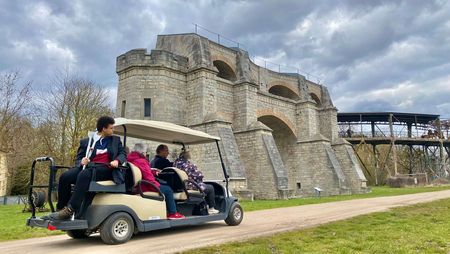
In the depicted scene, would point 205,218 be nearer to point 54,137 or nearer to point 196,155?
point 196,155

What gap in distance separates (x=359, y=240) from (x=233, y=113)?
17527 millimetres

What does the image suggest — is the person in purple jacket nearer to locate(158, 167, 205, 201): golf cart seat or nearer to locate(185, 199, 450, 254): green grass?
locate(158, 167, 205, 201): golf cart seat

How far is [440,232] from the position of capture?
6176 mm

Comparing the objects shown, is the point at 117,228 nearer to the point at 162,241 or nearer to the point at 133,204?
the point at 133,204

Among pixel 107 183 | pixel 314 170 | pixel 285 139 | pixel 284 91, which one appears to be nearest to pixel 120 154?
pixel 107 183

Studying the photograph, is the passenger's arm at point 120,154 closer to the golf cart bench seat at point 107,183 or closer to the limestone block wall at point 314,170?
the golf cart bench seat at point 107,183

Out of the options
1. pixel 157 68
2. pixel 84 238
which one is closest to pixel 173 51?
pixel 157 68

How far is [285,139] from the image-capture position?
93.4 ft

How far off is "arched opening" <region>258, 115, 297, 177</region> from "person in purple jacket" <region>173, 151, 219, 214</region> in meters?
20.1

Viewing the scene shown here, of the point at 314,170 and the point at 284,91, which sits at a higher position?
the point at 284,91

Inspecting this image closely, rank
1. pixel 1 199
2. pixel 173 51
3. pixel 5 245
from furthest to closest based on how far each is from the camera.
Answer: pixel 1 199 → pixel 173 51 → pixel 5 245

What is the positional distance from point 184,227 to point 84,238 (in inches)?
79.4

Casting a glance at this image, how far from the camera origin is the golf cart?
528 cm

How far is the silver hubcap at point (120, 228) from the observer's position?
17.9 feet
